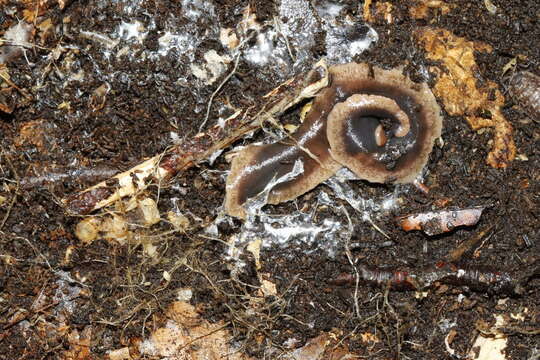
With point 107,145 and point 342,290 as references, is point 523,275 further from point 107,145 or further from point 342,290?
point 107,145

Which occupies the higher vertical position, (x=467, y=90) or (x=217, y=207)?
(x=467, y=90)

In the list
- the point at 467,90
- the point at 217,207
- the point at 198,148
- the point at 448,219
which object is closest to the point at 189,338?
the point at 217,207

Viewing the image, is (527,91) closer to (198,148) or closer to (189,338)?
(198,148)

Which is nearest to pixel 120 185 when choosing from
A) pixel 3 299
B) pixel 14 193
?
pixel 14 193

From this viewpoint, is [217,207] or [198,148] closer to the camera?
[198,148]

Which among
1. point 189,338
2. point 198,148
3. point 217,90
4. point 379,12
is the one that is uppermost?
point 379,12

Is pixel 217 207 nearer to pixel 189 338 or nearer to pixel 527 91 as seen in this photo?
pixel 189 338

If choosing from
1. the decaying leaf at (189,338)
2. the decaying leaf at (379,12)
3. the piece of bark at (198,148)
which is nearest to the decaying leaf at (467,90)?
the decaying leaf at (379,12)

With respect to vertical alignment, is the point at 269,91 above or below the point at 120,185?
above
